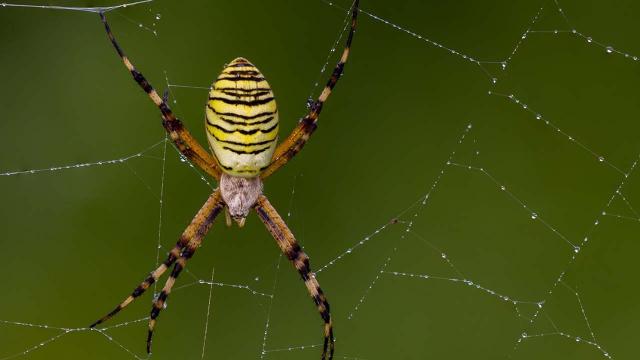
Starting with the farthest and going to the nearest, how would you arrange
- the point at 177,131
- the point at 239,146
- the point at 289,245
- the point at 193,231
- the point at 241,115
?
the point at 289,245 → the point at 193,231 → the point at 177,131 → the point at 239,146 → the point at 241,115

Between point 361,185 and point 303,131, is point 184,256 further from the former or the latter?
point 361,185

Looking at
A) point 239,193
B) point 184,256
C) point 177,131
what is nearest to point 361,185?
point 239,193

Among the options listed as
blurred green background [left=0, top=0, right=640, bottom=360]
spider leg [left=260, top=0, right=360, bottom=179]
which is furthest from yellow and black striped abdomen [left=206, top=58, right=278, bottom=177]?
blurred green background [left=0, top=0, right=640, bottom=360]

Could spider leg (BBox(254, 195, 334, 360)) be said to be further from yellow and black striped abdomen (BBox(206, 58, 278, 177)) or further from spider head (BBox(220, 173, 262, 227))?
yellow and black striped abdomen (BBox(206, 58, 278, 177))

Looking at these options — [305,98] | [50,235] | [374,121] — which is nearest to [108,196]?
[50,235]

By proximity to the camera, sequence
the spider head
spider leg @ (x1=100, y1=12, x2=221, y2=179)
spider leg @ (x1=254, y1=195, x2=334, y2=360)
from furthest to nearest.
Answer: spider leg @ (x1=254, y1=195, x2=334, y2=360) < the spider head < spider leg @ (x1=100, y1=12, x2=221, y2=179)
